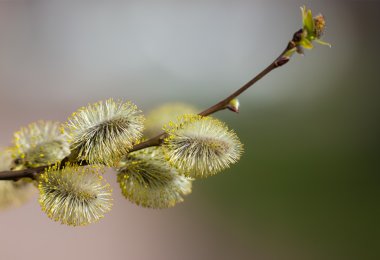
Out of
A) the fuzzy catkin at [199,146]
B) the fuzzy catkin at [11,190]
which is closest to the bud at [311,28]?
the fuzzy catkin at [199,146]

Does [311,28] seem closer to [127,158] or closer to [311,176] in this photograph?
[127,158]

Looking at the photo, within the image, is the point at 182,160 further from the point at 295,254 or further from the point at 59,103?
the point at 59,103

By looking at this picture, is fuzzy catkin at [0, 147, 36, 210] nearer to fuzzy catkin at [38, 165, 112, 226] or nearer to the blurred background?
fuzzy catkin at [38, 165, 112, 226]

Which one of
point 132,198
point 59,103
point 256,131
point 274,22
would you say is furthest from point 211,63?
point 132,198

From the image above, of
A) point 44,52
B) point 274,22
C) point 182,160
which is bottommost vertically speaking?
point 182,160

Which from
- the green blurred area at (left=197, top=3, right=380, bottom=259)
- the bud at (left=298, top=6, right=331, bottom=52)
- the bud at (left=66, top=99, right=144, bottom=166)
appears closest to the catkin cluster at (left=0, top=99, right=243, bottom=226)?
the bud at (left=66, top=99, right=144, bottom=166)

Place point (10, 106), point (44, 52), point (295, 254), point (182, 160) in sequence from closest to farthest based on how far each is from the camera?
point (182, 160) → point (295, 254) → point (10, 106) → point (44, 52)
